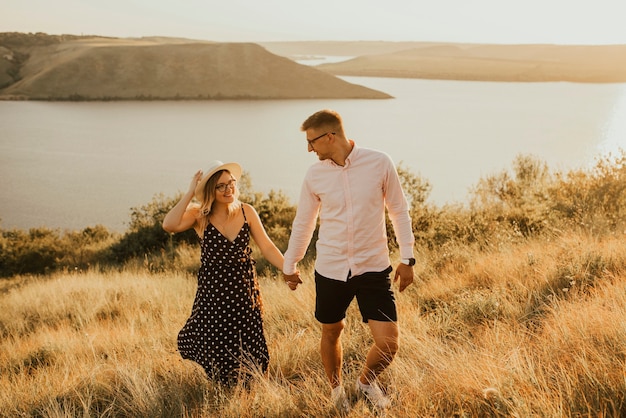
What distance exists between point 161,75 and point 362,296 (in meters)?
127

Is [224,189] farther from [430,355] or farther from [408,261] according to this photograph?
[430,355]

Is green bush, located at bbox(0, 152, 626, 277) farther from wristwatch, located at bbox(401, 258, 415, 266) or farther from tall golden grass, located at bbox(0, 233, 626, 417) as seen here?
Answer: wristwatch, located at bbox(401, 258, 415, 266)

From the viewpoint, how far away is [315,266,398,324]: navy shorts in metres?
3.29

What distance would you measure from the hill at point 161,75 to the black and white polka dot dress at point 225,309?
4600 inches

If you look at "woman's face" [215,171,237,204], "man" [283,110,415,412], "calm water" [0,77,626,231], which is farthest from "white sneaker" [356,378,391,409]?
"calm water" [0,77,626,231]

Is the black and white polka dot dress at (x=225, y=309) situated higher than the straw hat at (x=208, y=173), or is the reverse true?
the straw hat at (x=208, y=173)

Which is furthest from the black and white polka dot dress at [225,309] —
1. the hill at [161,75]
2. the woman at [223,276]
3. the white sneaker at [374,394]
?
the hill at [161,75]

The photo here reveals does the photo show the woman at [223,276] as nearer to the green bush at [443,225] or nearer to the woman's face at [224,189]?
the woman's face at [224,189]

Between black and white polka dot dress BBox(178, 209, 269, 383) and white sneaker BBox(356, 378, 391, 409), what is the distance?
34.0 inches

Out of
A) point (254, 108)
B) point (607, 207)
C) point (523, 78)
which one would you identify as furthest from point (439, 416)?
point (523, 78)

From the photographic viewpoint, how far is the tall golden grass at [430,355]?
9.02 ft

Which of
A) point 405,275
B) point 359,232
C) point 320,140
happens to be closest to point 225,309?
point 359,232

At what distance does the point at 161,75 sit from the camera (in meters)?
122

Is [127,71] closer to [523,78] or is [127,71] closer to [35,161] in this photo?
[35,161]
